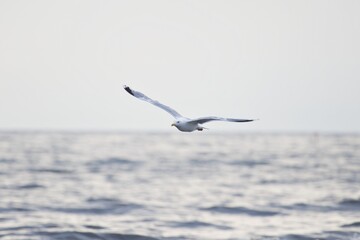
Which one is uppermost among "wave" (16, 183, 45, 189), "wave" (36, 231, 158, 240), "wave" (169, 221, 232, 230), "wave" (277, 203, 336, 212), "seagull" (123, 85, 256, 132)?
"seagull" (123, 85, 256, 132)

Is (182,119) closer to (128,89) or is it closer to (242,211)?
(128,89)

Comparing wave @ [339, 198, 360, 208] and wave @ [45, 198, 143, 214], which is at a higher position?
wave @ [339, 198, 360, 208]

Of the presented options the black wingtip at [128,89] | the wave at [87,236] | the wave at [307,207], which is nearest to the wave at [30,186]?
the wave at [87,236]

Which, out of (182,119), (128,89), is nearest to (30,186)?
(128,89)

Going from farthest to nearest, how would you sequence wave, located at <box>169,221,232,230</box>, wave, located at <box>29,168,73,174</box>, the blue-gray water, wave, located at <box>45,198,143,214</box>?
wave, located at <box>29,168,73,174</box>, wave, located at <box>45,198,143,214</box>, wave, located at <box>169,221,232,230</box>, the blue-gray water

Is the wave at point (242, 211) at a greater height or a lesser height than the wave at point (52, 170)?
lesser

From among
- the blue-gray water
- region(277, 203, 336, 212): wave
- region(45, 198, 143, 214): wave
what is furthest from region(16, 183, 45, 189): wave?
region(277, 203, 336, 212): wave

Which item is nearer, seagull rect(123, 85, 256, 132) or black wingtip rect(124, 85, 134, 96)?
seagull rect(123, 85, 256, 132)

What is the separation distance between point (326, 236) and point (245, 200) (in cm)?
953

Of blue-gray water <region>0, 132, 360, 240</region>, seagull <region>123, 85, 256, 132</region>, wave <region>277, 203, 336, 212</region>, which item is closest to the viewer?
seagull <region>123, 85, 256, 132</region>

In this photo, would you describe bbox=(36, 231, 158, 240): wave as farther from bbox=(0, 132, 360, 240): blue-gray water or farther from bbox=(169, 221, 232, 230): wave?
bbox=(169, 221, 232, 230): wave

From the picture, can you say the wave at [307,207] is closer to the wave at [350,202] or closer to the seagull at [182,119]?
the wave at [350,202]

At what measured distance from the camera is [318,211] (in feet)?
89.8

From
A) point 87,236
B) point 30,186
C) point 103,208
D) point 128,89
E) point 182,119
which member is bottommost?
point 87,236
